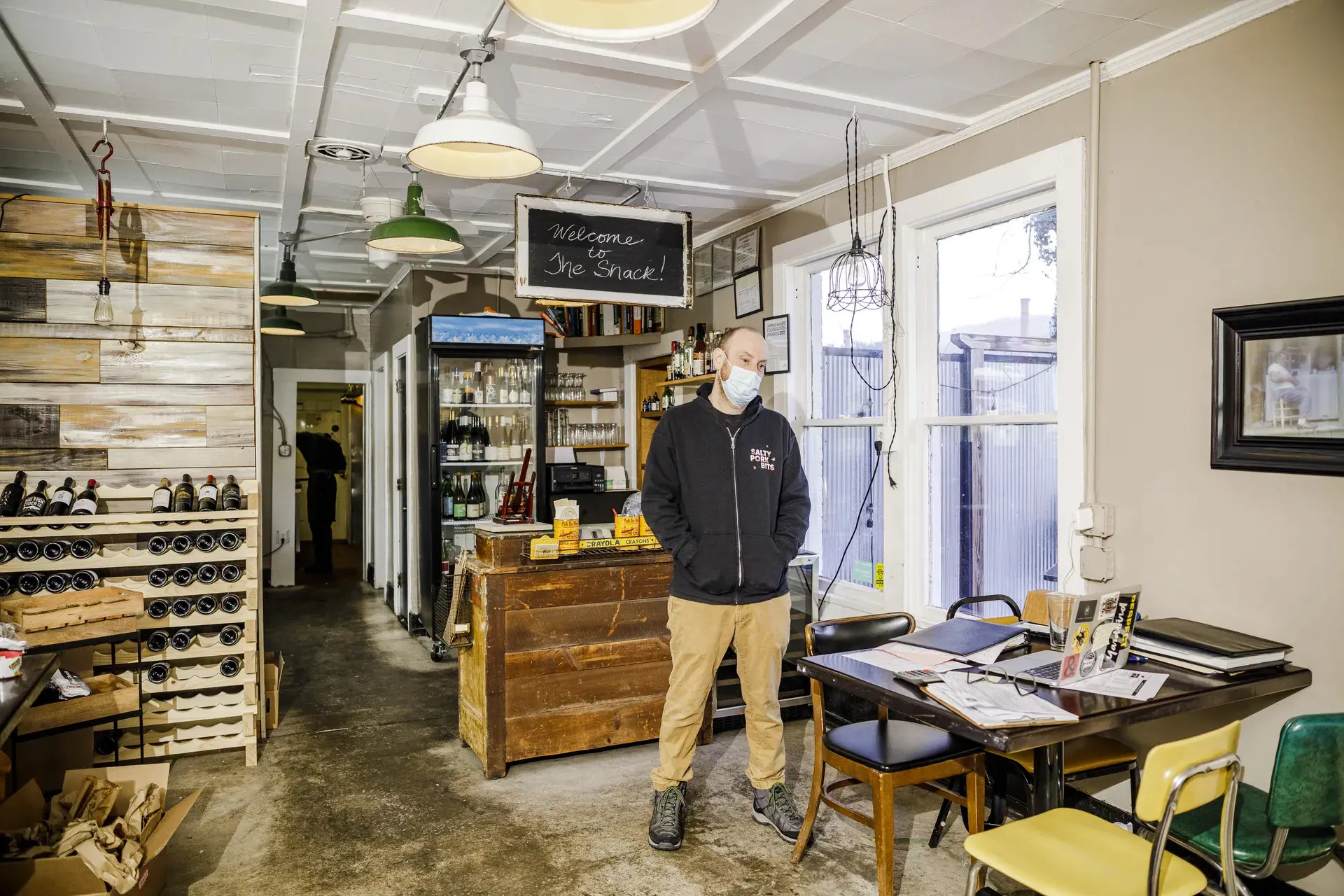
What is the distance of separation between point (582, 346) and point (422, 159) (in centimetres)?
402

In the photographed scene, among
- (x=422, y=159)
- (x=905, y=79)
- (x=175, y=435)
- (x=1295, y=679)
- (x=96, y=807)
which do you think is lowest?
(x=96, y=807)

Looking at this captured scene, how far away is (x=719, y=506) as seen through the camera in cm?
315

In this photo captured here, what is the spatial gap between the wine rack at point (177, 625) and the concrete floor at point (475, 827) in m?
0.15

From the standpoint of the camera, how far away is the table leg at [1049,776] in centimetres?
245

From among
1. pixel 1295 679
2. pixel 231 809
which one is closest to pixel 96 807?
pixel 231 809

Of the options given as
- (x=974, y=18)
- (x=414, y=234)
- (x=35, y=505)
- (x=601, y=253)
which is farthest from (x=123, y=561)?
(x=974, y=18)

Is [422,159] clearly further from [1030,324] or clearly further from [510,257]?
[510,257]

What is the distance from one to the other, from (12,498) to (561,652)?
234 centimetres

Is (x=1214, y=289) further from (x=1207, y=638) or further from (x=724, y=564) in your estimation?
(x=724, y=564)

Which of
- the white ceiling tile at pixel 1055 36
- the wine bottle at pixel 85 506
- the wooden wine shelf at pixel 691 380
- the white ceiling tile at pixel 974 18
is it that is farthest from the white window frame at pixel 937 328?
the wine bottle at pixel 85 506

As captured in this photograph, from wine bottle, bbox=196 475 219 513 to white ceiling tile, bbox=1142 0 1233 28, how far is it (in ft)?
13.3

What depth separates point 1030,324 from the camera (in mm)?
3834

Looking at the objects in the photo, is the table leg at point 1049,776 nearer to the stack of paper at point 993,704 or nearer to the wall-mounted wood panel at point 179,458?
the stack of paper at point 993,704

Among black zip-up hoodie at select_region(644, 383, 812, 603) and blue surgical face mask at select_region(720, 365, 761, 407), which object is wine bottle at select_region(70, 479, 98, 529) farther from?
blue surgical face mask at select_region(720, 365, 761, 407)
